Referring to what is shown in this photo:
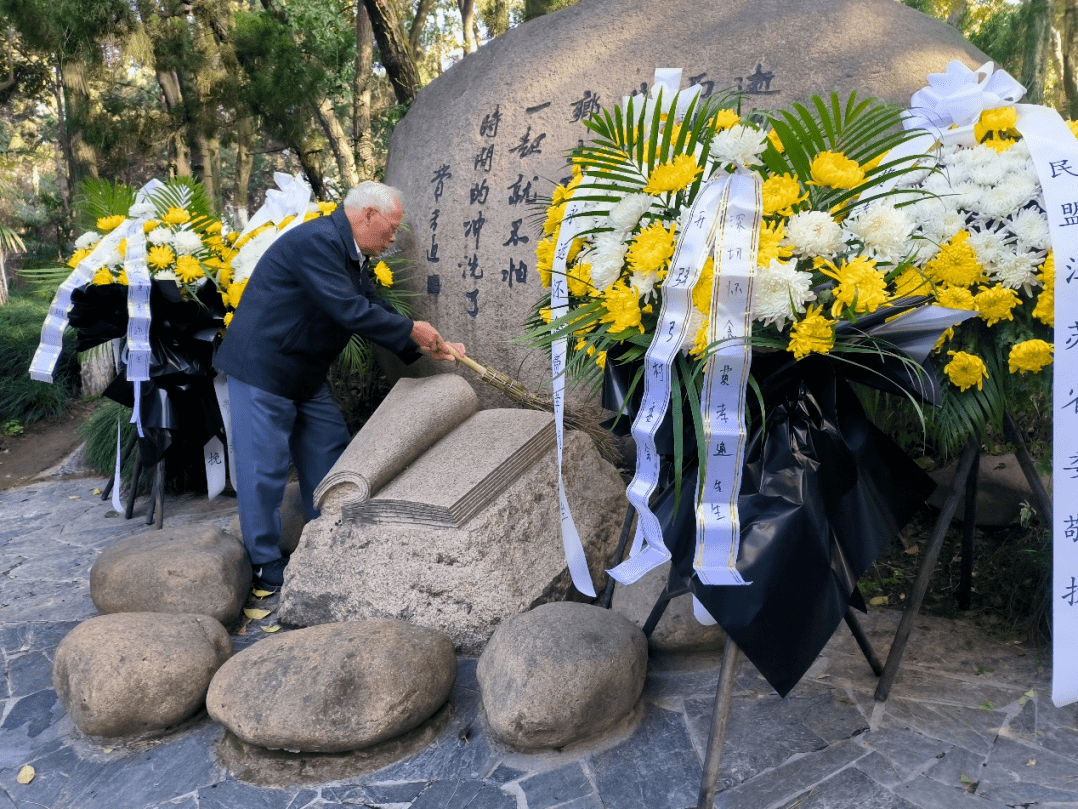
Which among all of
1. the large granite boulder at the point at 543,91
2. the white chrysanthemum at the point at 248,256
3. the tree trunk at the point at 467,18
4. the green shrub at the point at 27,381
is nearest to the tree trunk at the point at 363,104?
the tree trunk at the point at 467,18

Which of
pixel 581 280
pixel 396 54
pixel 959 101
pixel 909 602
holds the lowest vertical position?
pixel 909 602

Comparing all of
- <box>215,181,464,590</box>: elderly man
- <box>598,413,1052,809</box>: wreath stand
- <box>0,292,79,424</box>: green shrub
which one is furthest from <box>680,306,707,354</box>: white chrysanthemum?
<box>0,292,79,424</box>: green shrub

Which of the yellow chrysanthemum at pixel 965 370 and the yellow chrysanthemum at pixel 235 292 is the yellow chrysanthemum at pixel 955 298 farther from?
the yellow chrysanthemum at pixel 235 292

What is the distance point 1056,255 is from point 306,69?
21.9ft

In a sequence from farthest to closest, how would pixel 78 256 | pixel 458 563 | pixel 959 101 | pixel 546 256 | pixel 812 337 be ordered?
pixel 78 256 < pixel 458 563 < pixel 546 256 < pixel 959 101 < pixel 812 337

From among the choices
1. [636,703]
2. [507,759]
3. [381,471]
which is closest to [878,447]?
[636,703]

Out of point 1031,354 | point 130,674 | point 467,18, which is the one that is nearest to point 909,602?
point 1031,354

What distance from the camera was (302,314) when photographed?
3.75 m

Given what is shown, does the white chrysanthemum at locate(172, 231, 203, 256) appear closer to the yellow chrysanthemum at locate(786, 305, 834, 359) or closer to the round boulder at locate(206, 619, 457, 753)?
the round boulder at locate(206, 619, 457, 753)

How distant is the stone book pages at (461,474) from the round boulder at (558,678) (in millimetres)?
660

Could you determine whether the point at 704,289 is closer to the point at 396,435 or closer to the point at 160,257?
the point at 396,435

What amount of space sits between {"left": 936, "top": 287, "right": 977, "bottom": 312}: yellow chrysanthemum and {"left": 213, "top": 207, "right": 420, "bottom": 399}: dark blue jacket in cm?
223

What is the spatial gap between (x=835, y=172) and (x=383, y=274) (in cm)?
288

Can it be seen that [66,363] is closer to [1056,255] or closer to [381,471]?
[381,471]
